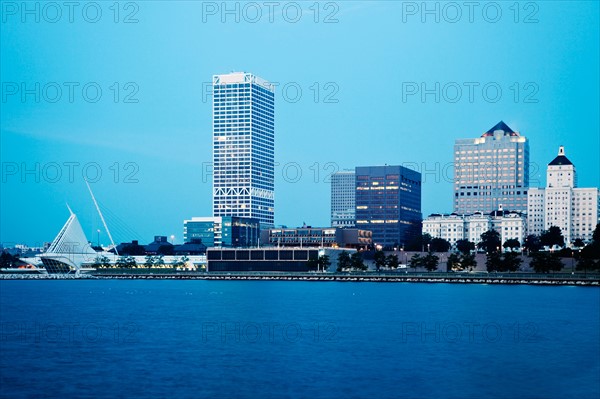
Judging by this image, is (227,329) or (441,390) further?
(227,329)

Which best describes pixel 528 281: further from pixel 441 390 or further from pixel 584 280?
pixel 441 390

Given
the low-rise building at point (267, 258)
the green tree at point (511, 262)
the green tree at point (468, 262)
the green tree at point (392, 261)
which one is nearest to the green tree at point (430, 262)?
the green tree at point (468, 262)

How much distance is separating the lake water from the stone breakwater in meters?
57.1

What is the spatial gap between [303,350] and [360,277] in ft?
363

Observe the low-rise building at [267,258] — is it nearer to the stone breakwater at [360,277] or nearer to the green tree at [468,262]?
the stone breakwater at [360,277]

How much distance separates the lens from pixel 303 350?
Result: 5547 cm

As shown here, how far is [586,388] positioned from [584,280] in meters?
110

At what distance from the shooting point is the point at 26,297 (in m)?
114

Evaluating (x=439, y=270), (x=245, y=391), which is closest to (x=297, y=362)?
(x=245, y=391)

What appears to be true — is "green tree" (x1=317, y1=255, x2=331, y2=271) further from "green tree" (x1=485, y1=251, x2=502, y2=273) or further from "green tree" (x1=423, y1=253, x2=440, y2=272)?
"green tree" (x1=485, y1=251, x2=502, y2=273)

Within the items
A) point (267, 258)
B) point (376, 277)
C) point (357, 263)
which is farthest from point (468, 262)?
point (267, 258)

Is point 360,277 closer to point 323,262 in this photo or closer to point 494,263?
point 323,262

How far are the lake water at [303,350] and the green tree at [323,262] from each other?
275ft

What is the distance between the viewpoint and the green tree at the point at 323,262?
178 meters
